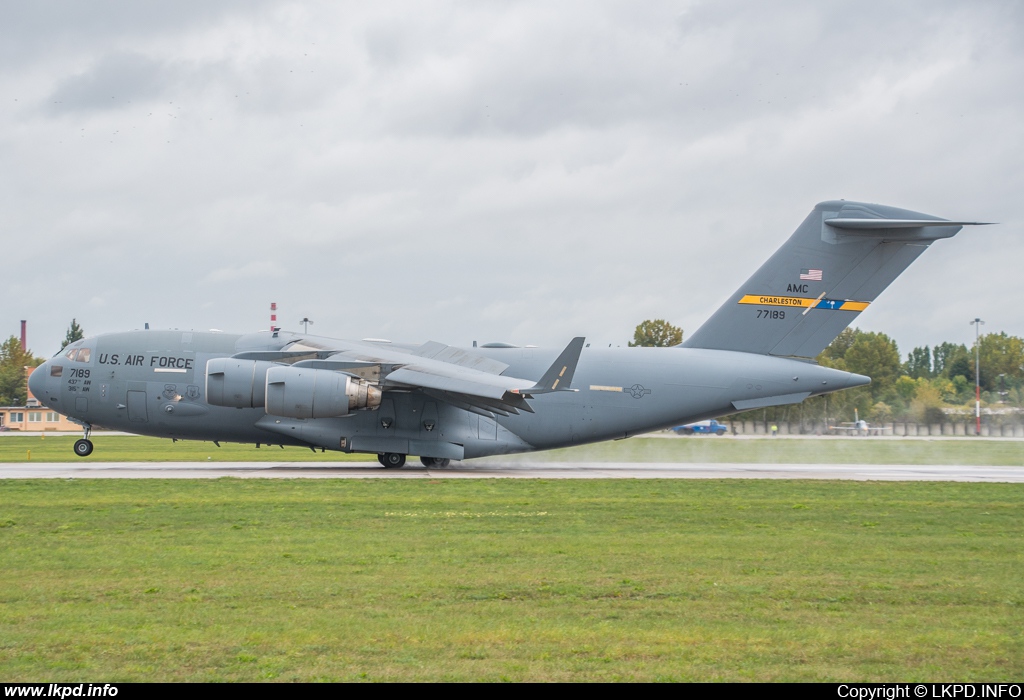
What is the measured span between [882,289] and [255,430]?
14723 mm

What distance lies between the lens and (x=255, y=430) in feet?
69.9

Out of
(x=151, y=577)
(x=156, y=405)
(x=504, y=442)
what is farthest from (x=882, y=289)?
(x=151, y=577)

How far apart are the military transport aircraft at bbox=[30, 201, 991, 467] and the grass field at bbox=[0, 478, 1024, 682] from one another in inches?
252

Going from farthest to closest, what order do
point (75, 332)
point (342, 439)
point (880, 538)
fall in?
point (75, 332) < point (342, 439) < point (880, 538)

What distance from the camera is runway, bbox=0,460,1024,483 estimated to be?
772 inches

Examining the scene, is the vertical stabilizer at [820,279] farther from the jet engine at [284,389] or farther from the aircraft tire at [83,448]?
the aircraft tire at [83,448]

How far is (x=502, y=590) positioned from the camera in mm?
8203

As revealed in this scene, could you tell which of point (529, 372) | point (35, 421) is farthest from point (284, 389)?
point (35, 421)

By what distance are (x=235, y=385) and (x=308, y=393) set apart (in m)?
1.58

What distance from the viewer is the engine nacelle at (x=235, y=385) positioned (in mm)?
20078

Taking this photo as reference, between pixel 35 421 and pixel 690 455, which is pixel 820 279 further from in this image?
pixel 35 421

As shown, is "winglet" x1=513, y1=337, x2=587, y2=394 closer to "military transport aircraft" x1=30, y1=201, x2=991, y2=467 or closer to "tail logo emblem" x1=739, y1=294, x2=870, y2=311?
"military transport aircraft" x1=30, y1=201, x2=991, y2=467

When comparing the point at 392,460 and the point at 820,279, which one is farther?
the point at 820,279

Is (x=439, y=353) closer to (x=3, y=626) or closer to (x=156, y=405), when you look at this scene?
(x=156, y=405)
